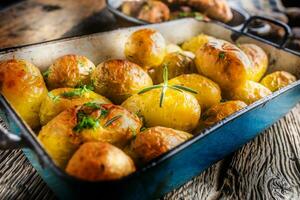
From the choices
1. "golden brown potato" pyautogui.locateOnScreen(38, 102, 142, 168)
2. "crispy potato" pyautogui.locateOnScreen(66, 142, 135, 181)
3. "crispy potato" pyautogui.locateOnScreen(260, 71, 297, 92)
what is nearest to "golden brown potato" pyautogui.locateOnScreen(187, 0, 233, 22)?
"crispy potato" pyautogui.locateOnScreen(260, 71, 297, 92)

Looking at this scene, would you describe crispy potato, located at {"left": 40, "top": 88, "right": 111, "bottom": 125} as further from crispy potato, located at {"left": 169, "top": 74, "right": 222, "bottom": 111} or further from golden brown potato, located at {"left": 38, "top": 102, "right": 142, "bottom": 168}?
crispy potato, located at {"left": 169, "top": 74, "right": 222, "bottom": 111}

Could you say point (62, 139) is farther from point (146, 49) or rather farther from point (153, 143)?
point (146, 49)

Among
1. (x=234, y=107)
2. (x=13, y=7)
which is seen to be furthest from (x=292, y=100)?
(x=13, y=7)

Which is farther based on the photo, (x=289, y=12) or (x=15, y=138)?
(x=289, y=12)

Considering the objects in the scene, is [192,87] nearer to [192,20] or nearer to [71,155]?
[71,155]

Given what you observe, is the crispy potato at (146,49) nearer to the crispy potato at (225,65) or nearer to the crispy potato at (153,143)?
the crispy potato at (225,65)

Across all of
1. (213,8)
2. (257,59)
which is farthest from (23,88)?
(213,8)

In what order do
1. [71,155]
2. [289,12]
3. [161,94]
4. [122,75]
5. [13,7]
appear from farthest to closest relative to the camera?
[289,12], [13,7], [122,75], [161,94], [71,155]
